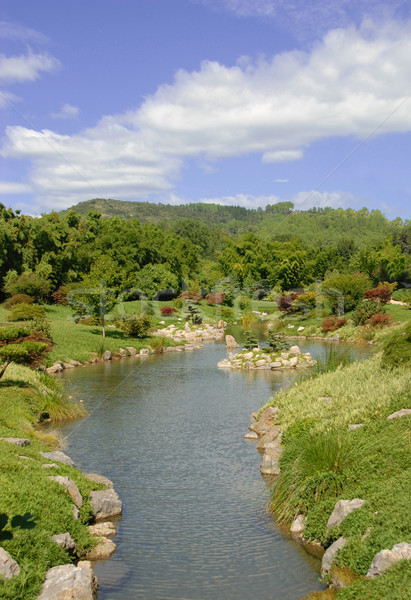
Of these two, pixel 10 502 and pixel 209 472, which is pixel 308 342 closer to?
pixel 209 472

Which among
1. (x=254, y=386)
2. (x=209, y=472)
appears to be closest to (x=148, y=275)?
Answer: (x=254, y=386)

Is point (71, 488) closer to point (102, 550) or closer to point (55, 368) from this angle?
point (102, 550)

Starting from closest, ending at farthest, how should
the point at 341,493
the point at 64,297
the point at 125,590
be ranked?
the point at 125,590 → the point at 341,493 → the point at 64,297

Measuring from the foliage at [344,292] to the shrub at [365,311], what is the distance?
4.46m

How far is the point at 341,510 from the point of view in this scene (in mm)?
9117

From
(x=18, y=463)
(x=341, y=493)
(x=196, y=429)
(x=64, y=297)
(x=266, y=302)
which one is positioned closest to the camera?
(x=341, y=493)

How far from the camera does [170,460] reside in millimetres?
14953

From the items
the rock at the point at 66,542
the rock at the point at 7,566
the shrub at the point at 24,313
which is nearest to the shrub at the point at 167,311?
the shrub at the point at 24,313

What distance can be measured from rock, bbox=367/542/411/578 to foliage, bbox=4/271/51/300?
144 feet

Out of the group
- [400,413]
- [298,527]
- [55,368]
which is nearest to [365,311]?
[55,368]

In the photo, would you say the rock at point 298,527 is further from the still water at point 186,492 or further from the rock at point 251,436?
the rock at point 251,436

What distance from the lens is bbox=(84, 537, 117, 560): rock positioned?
955 centimetres

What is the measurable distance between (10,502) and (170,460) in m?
6.50

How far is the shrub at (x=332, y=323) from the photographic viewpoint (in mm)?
45469
